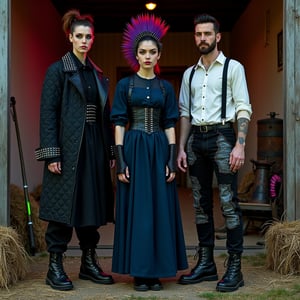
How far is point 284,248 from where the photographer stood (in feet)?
12.9

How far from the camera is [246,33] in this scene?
9.28m

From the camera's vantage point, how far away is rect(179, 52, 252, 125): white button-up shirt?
11.5ft

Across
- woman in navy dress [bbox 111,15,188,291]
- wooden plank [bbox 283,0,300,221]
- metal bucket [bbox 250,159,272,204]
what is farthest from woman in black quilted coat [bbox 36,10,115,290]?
metal bucket [bbox 250,159,272,204]

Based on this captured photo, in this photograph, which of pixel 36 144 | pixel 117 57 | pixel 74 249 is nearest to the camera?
pixel 74 249

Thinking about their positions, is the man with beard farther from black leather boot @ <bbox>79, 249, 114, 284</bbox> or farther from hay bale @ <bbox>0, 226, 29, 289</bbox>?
hay bale @ <bbox>0, 226, 29, 289</bbox>

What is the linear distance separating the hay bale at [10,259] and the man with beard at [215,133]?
39.7 inches

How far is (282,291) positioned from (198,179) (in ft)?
2.72

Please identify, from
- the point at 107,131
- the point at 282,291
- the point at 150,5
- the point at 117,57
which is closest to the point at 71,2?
the point at 150,5

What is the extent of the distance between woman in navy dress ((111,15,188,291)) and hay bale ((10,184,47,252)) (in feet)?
4.13

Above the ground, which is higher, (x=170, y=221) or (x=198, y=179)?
(x=198, y=179)

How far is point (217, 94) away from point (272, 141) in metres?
2.30

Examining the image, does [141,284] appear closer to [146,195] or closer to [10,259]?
[146,195]

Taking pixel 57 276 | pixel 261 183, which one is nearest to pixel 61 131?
pixel 57 276

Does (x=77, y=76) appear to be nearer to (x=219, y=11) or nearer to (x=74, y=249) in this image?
(x=74, y=249)
